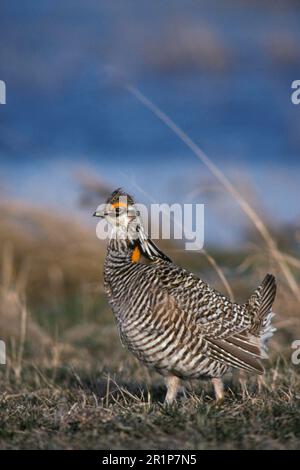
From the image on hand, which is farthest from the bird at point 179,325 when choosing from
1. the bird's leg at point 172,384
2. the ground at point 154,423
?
Result: the ground at point 154,423

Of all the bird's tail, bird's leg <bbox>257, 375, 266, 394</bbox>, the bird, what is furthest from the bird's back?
bird's leg <bbox>257, 375, 266, 394</bbox>

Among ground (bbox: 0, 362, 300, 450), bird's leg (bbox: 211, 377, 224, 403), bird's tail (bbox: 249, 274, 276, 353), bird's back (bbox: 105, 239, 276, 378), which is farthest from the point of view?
bird's tail (bbox: 249, 274, 276, 353)

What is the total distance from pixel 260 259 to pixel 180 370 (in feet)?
8.95

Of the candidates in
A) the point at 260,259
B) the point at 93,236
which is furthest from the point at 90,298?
A: the point at 260,259

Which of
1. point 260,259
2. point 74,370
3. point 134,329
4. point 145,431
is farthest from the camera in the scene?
point 260,259

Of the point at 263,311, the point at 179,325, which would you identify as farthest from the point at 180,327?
the point at 263,311

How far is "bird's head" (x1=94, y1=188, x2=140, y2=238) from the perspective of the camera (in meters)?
5.55

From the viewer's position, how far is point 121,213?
220 inches

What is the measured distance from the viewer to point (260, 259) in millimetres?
7703

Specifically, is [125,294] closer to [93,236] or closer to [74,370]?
[74,370]

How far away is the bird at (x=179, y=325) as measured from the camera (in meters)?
5.09

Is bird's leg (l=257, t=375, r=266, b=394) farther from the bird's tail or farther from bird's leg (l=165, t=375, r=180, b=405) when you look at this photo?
bird's leg (l=165, t=375, r=180, b=405)

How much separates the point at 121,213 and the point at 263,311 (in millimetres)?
1119

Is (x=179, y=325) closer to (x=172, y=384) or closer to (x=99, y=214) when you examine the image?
(x=172, y=384)
